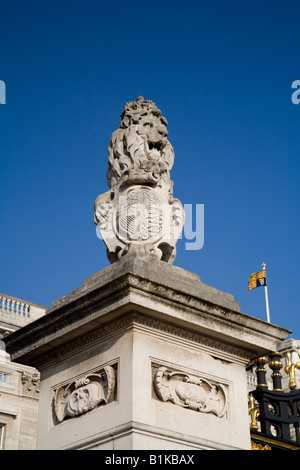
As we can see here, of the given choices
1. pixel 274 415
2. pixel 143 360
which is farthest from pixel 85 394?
pixel 274 415

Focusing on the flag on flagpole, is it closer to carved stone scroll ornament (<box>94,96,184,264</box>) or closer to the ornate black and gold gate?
the ornate black and gold gate

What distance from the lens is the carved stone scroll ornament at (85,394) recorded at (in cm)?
586

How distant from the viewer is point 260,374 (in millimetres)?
7730

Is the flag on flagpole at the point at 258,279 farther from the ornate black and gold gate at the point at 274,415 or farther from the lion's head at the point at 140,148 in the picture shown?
the lion's head at the point at 140,148

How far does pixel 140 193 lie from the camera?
6754mm

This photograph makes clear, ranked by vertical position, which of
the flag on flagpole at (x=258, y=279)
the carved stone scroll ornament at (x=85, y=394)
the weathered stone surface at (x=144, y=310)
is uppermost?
the flag on flagpole at (x=258, y=279)

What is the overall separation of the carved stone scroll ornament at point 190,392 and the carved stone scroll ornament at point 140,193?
106cm

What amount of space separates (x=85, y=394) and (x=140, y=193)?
1.84m

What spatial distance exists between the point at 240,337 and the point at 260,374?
4.68 feet

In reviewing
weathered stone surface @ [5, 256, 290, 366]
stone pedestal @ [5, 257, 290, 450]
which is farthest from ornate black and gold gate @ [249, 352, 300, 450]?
weathered stone surface @ [5, 256, 290, 366]

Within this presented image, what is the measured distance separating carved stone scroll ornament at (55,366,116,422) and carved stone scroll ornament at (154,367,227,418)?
14.4 inches

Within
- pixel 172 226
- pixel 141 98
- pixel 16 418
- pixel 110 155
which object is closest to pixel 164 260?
pixel 172 226

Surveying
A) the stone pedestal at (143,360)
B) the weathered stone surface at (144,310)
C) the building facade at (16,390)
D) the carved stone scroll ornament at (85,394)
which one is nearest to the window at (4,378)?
the building facade at (16,390)

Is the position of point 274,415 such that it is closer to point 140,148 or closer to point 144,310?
point 144,310
